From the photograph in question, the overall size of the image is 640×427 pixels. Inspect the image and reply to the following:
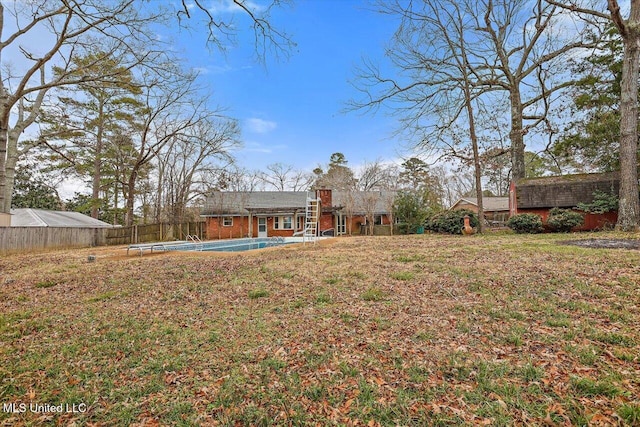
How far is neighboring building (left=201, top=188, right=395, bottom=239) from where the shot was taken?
24.0m

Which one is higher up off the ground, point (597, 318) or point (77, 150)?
point (77, 150)

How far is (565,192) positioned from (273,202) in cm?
1974

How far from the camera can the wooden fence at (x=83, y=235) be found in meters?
13.3

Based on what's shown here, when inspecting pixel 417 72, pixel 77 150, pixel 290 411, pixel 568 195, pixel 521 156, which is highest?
pixel 417 72

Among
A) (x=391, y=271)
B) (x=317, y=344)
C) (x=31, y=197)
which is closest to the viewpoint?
(x=317, y=344)

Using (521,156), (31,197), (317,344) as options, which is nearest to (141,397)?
(317,344)

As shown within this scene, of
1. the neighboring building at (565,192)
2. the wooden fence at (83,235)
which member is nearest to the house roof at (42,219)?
→ the wooden fence at (83,235)

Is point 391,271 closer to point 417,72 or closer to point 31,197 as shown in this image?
point 417,72

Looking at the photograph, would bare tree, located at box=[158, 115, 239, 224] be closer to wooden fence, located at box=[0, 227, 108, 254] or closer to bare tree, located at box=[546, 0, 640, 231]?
wooden fence, located at box=[0, 227, 108, 254]

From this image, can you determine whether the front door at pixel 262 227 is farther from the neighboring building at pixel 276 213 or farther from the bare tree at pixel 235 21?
the bare tree at pixel 235 21

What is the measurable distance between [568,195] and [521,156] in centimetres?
327

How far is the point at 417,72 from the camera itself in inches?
592

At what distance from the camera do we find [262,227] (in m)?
25.2

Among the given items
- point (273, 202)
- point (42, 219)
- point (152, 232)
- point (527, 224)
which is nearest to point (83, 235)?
point (42, 219)
